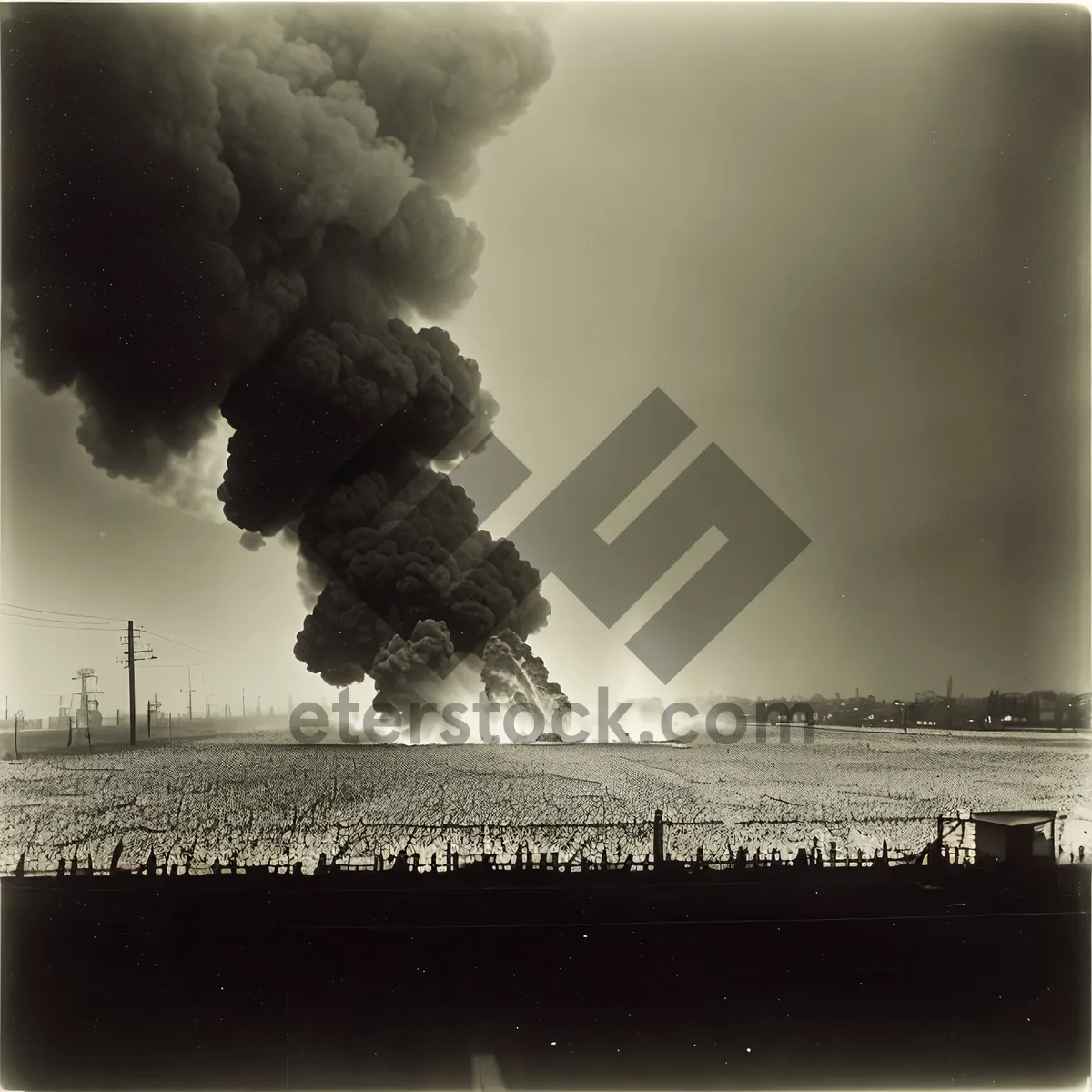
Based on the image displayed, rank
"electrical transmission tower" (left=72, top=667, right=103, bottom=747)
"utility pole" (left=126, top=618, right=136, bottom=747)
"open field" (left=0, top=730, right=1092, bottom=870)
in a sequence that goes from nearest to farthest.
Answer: "open field" (left=0, top=730, right=1092, bottom=870), "electrical transmission tower" (left=72, top=667, right=103, bottom=747), "utility pole" (left=126, top=618, right=136, bottom=747)

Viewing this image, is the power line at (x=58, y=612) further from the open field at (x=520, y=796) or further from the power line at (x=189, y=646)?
the open field at (x=520, y=796)

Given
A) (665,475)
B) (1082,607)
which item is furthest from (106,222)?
(1082,607)

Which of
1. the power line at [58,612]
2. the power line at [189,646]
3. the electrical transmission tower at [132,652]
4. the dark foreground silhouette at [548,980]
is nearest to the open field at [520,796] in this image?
the dark foreground silhouette at [548,980]

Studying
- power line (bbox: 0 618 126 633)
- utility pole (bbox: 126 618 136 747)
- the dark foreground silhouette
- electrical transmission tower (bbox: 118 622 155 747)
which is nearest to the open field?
utility pole (bbox: 126 618 136 747)

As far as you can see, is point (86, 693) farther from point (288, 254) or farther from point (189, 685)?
point (288, 254)

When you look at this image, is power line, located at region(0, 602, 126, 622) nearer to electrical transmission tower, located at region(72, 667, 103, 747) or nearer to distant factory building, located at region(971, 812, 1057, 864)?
electrical transmission tower, located at region(72, 667, 103, 747)

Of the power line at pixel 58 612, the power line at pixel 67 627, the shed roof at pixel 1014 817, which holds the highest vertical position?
the power line at pixel 58 612

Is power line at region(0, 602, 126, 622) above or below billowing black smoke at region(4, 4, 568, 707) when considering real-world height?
below
